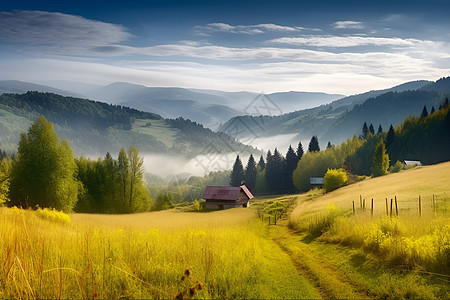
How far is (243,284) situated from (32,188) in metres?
35.4

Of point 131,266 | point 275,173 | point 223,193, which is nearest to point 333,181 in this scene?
point 223,193

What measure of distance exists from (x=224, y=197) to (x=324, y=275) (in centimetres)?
5737

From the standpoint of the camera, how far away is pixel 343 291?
10992 millimetres

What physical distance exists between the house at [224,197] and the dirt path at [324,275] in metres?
50.9

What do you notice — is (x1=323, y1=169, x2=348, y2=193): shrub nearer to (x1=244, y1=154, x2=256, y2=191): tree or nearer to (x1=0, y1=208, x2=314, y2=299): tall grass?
(x1=244, y1=154, x2=256, y2=191): tree

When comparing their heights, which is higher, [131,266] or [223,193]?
[131,266]

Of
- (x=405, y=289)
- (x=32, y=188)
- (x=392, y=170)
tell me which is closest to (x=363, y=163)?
(x=392, y=170)

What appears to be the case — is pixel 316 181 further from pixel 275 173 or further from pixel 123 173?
pixel 123 173

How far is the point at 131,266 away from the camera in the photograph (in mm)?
9969

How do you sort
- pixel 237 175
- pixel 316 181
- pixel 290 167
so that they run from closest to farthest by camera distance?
pixel 316 181 → pixel 290 167 → pixel 237 175

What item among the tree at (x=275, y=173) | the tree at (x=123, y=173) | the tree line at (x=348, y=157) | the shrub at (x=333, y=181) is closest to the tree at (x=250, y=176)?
the tree line at (x=348, y=157)

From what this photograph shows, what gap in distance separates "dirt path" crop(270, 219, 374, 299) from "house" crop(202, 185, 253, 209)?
50894 mm

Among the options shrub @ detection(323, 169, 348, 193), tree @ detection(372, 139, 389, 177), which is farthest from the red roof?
tree @ detection(372, 139, 389, 177)

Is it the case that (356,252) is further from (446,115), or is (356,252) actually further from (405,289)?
(446,115)
